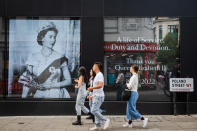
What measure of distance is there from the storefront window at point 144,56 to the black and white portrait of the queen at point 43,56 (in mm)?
1392

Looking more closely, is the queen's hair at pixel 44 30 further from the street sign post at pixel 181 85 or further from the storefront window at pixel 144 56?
the street sign post at pixel 181 85

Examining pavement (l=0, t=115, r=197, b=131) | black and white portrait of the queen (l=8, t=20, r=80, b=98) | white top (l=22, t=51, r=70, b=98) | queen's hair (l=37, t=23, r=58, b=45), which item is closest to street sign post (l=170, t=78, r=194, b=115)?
pavement (l=0, t=115, r=197, b=131)

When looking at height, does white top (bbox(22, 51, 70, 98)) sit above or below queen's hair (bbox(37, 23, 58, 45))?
below

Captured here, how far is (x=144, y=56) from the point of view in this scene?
11422 mm

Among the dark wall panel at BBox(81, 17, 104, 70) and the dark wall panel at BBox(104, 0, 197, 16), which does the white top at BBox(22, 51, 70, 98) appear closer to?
the dark wall panel at BBox(81, 17, 104, 70)

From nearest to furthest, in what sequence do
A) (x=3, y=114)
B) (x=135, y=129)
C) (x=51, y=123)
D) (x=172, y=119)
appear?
1. (x=135, y=129)
2. (x=51, y=123)
3. (x=172, y=119)
4. (x=3, y=114)

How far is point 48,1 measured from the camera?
1109cm

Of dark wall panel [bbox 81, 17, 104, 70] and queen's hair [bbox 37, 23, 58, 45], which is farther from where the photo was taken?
queen's hair [bbox 37, 23, 58, 45]

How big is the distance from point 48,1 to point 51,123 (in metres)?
4.54

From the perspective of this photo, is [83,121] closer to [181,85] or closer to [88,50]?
[88,50]

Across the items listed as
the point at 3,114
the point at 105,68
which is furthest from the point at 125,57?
the point at 3,114

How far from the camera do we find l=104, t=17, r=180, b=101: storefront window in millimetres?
11258

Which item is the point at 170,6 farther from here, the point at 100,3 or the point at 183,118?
the point at 183,118

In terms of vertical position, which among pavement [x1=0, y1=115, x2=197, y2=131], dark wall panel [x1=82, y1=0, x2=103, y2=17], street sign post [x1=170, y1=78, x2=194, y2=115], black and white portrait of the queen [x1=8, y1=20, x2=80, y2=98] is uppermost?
dark wall panel [x1=82, y1=0, x2=103, y2=17]
